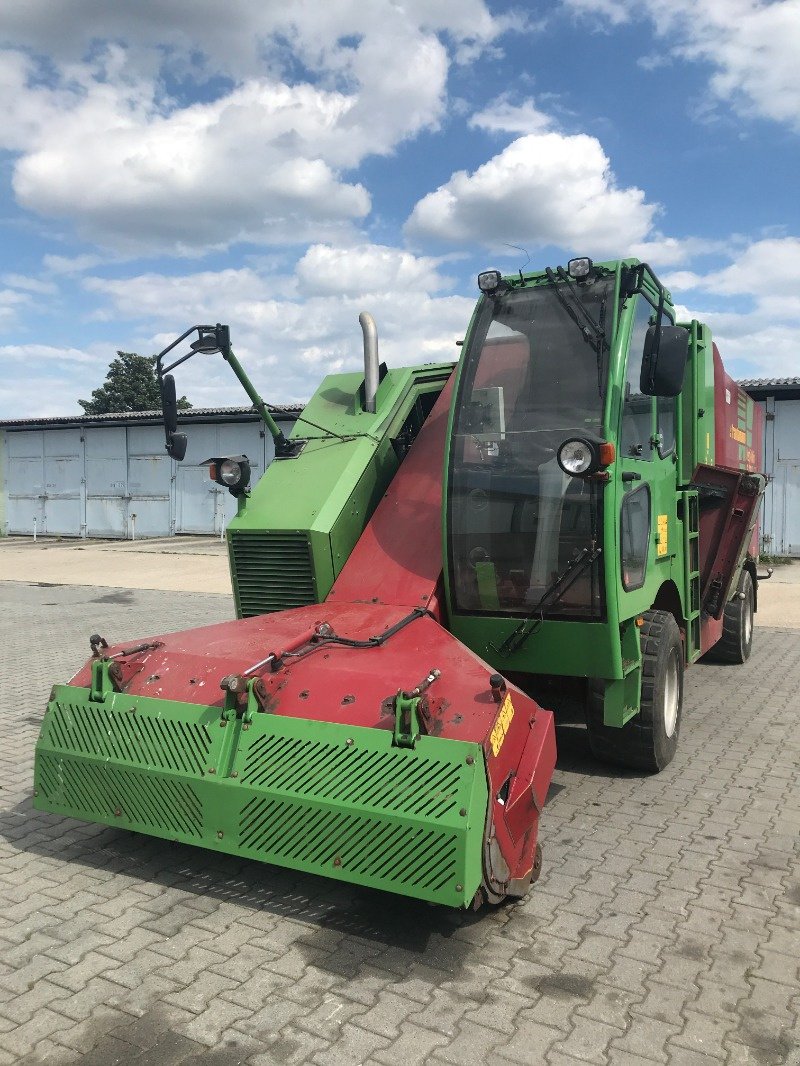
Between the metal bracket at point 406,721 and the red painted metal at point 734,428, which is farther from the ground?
the red painted metal at point 734,428

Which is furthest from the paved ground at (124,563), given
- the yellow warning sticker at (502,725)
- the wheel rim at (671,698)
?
the yellow warning sticker at (502,725)

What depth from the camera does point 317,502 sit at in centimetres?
512

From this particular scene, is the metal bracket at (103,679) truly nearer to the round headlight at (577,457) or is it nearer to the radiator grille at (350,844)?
the radiator grille at (350,844)

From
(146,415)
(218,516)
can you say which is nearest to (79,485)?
(146,415)

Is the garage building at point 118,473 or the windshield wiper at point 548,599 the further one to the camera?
the garage building at point 118,473

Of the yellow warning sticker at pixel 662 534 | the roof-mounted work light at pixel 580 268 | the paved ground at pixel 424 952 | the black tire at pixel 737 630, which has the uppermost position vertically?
the roof-mounted work light at pixel 580 268

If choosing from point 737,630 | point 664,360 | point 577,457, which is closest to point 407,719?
point 577,457

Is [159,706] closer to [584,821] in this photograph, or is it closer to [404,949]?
[404,949]

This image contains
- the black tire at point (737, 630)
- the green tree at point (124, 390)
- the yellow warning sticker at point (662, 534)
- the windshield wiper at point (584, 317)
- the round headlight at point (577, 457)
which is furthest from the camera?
the green tree at point (124, 390)

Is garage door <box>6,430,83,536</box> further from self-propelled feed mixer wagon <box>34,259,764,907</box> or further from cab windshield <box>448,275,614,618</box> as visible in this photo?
cab windshield <box>448,275,614,618</box>

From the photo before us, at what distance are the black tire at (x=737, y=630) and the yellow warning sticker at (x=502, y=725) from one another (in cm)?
527

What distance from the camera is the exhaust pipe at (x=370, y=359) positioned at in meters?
5.66

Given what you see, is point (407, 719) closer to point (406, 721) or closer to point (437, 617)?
point (406, 721)

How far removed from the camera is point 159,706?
380 centimetres
